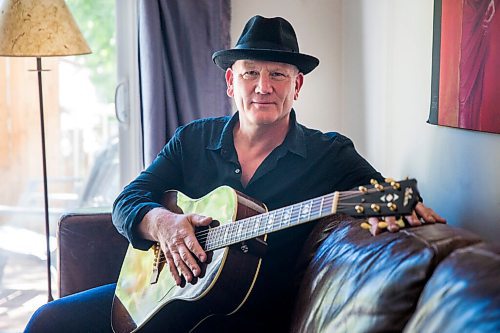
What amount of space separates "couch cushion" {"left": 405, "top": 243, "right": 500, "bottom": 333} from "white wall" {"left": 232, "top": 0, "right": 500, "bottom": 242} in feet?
1.60

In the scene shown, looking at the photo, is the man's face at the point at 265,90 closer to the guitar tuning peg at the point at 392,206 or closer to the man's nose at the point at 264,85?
the man's nose at the point at 264,85

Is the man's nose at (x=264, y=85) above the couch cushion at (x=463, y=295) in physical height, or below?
above

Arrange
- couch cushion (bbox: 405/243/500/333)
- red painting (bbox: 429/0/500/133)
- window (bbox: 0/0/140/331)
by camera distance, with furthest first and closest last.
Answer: window (bbox: 0/0/140/331) → red painting (bbox: 429/0/500/133) → couch cushion (bbox: 405/243/500/333)

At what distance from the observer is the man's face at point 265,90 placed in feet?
6.79

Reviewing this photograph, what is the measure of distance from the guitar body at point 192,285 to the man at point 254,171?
55 mm

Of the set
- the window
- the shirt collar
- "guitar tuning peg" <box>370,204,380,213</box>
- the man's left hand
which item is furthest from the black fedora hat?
the window

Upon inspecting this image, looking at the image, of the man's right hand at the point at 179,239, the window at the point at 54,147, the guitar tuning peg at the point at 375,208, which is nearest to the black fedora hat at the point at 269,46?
the man's right hand at the point at 179,239

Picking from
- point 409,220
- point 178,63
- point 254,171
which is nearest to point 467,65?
point 409,220

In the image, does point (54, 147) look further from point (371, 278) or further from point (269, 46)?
point (371, 278)

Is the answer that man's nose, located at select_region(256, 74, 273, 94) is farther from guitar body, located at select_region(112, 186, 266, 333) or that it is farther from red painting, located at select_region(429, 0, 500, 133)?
red painting, located at select_region(429, 0, 500, 133)

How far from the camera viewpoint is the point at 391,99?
94.5 inches

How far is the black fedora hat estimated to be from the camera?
81.1 inches

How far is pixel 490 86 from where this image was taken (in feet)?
5.22

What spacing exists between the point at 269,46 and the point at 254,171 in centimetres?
37
